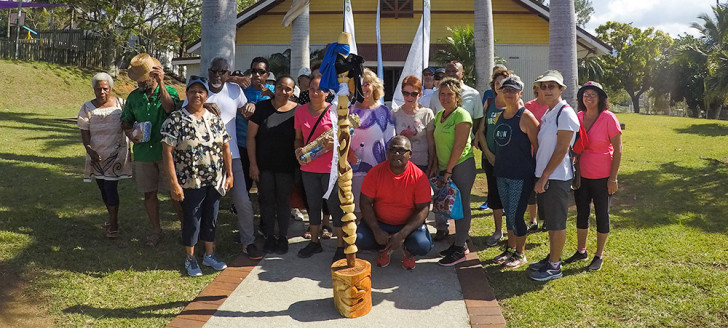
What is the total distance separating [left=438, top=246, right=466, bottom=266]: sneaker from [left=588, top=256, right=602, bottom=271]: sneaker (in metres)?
1.14

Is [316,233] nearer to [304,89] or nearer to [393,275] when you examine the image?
[393,275]

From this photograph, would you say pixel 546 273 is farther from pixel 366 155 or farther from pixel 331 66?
pixel 331 66

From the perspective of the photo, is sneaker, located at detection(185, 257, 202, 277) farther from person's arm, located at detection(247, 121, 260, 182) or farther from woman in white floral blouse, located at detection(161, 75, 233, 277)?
person's arm, located at detection(247, 121, 260, 182)

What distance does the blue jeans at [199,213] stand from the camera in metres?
4.82

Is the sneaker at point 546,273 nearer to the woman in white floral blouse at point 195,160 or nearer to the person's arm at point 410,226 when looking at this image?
the person's arm at point 410,226

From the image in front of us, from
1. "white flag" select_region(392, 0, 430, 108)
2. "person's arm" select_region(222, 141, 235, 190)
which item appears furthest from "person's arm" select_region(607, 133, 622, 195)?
"person's arm" select_region(222, 141, 235, 190)

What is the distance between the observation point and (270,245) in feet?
18.2

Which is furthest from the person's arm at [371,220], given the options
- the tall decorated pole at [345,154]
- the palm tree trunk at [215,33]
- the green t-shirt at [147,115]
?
the palm tree trunk at [215,33]

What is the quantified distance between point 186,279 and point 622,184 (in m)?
7.46

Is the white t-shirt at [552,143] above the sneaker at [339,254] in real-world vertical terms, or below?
above

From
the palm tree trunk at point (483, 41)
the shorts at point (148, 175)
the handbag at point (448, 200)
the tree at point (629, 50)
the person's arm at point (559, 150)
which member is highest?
the tree at point (629, 50)

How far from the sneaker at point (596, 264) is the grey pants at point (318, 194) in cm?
233

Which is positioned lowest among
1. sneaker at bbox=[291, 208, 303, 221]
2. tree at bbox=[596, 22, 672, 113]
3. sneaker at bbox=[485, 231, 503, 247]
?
sneaker at bbox=[485, 231, 503, 247]

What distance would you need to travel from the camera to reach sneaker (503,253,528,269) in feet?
16.8
